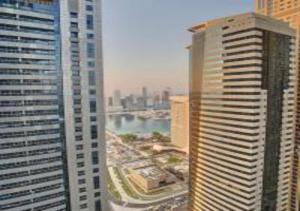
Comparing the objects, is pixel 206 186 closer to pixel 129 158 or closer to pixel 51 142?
pixel 51 142

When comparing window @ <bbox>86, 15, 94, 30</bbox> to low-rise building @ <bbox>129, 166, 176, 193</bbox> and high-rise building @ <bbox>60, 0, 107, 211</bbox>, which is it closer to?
high-rise building @ <bbox>60, 0, 107, 211</bbox>

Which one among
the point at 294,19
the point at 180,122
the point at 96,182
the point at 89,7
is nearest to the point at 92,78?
the point at 89,7

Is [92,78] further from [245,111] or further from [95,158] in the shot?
[245,111]

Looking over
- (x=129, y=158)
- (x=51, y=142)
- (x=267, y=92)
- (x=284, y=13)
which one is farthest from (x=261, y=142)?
(x=129, y=158)

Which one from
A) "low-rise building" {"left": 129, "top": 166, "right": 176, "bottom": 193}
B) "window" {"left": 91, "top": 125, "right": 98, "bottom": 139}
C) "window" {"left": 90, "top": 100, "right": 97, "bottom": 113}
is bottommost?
"low-rise building" {"left": 129, "top": 166, "right": 176, "bottom": 193}

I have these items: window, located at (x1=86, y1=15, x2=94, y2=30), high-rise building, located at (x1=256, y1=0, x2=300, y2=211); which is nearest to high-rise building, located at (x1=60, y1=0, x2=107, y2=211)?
window, located at (x1=86, y1=15, x2=94, y2=30)
